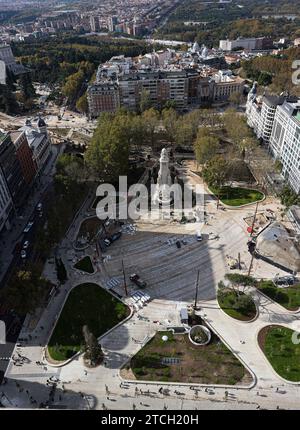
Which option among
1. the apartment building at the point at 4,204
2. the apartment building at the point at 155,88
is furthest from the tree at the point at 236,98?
the apartment building at the point at 4,204

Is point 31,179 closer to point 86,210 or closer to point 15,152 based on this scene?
point 15,152

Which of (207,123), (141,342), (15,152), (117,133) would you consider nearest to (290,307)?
(141,342)

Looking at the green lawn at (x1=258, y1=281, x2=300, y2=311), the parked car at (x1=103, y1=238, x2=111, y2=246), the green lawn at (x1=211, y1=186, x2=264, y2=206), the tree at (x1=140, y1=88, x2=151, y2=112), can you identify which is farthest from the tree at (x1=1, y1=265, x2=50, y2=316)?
the tree at (x1=140, y1=88, x2=151, y2=112)

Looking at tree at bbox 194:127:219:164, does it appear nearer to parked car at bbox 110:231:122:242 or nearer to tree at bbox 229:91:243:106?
parked car at bbox 110:231:122:242

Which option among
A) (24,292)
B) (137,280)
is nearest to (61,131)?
(137,280)

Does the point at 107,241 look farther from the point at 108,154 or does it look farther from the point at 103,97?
the point at 103,97

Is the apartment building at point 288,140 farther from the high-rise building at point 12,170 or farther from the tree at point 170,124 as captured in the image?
the high-rise building at point 12,170
